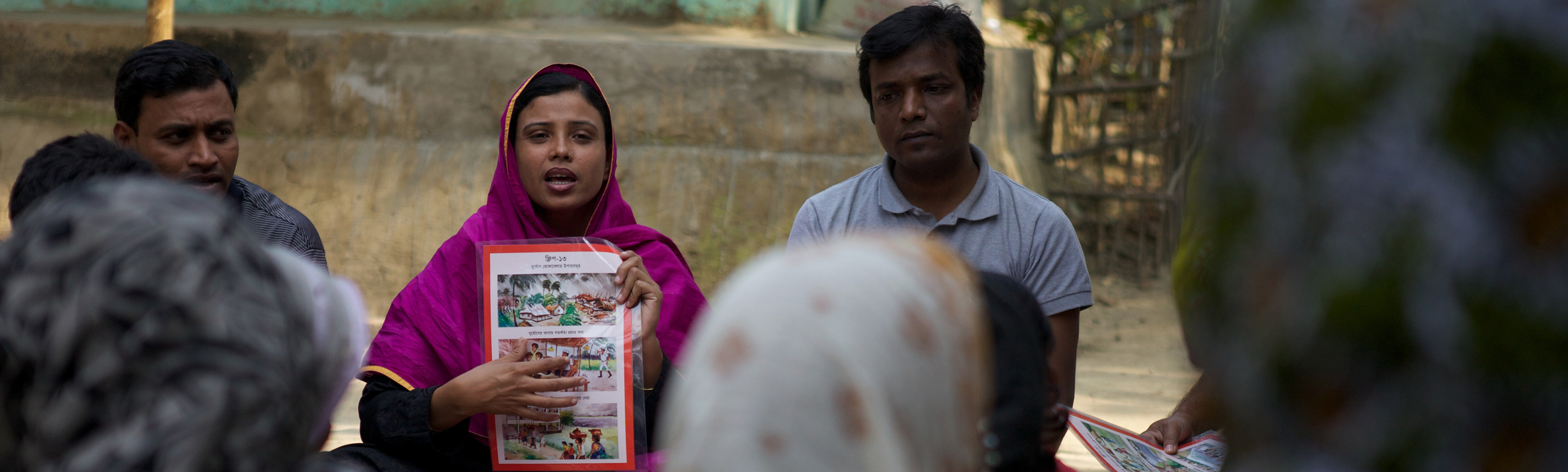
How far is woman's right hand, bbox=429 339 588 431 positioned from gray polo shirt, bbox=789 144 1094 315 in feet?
2.25

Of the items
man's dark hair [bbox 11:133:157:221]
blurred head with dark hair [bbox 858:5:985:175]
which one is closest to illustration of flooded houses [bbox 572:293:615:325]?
man's dark hair [bbox 11:133:157:221]

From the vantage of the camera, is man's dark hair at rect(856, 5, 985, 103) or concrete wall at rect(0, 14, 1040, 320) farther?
concrete wall at rect(0, 14, 1040, 320)

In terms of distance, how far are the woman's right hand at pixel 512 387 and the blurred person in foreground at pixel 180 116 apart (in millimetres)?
842

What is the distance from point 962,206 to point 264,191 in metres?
1.90

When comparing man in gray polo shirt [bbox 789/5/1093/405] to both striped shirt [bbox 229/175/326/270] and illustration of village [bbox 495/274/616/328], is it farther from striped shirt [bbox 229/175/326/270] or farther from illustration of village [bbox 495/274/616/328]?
striped shirt [bbox 229/175/326/270]

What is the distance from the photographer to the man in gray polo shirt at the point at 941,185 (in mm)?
2521

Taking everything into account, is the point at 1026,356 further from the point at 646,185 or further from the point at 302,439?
the point at 646,185

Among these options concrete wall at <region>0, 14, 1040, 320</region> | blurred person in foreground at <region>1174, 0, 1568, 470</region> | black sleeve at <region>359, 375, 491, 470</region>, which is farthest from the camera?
concrete wall at <region>0, 14, 1040, 320</region>

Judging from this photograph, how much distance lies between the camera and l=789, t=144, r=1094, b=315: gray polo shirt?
8.16 ft

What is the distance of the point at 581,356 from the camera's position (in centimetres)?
212

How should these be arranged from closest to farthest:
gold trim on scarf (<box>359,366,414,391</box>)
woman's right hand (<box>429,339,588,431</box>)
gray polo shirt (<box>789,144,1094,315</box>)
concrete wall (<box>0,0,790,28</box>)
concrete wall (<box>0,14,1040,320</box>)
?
woman's right hand (<box>429,339,588,431</box>) < gold trim on scarf (<box>359,366,414,391</box>) < gray polo shirt (<box>789,144,1094,315</box>) < concrete wall (<box>0,14,1040,320</box>) < concrete wall (<box>0,0,790,28</box>)

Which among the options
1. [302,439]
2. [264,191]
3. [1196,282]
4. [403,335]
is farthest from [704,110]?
[1196,282]

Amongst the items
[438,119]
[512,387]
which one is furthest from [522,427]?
[438,119]

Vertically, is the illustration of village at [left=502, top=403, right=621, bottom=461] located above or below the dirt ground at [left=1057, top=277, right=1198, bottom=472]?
above
